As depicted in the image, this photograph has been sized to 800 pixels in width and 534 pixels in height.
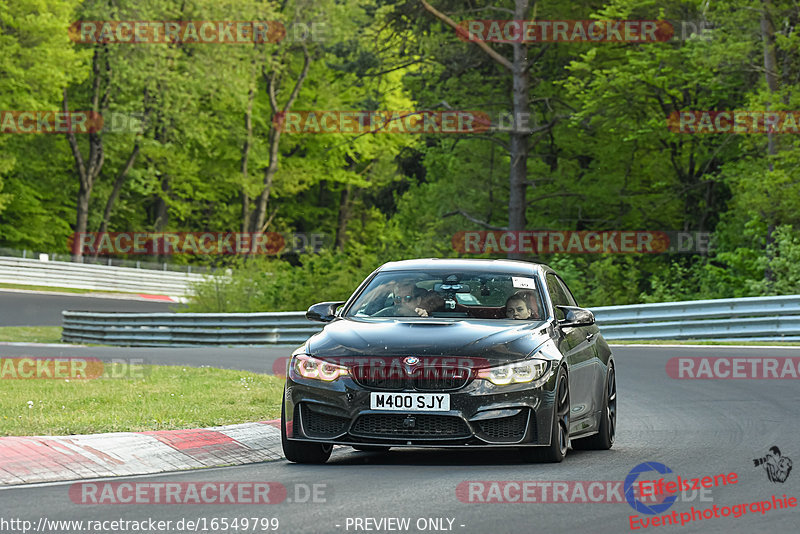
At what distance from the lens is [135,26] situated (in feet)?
201

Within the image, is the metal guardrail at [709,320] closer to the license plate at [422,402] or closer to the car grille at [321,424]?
the license plate at [422,402]

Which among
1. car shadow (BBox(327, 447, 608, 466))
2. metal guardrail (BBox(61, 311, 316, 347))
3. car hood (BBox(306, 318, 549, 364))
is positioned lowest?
metal guardrail (BBox(61, 311, 316, 347))

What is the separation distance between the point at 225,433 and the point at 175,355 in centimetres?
1383

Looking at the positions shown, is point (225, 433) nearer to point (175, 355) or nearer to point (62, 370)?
point (62, 370)

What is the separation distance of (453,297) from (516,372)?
4.89 ft

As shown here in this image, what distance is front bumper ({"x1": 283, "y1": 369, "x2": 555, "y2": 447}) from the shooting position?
30.2ft

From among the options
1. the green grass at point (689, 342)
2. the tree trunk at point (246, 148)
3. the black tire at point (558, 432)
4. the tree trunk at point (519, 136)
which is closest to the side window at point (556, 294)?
the black tire at point (558, 432)

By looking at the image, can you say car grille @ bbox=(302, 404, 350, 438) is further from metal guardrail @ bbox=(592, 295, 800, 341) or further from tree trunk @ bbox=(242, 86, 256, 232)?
tree trunk @ bbox=(242, 86, 256, 232)

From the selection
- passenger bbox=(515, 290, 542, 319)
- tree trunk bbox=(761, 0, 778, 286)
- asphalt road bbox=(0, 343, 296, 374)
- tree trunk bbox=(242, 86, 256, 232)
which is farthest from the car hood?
tree trunk bbox=(242, 86, 256, 232)

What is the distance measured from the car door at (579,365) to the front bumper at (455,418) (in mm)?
808

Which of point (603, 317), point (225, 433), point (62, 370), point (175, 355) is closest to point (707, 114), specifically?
point (603, 317)

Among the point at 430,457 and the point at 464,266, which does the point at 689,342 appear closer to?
the point at 464,266

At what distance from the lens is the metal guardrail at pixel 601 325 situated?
24016 millimetres

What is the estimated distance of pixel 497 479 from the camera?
871 centimetres
